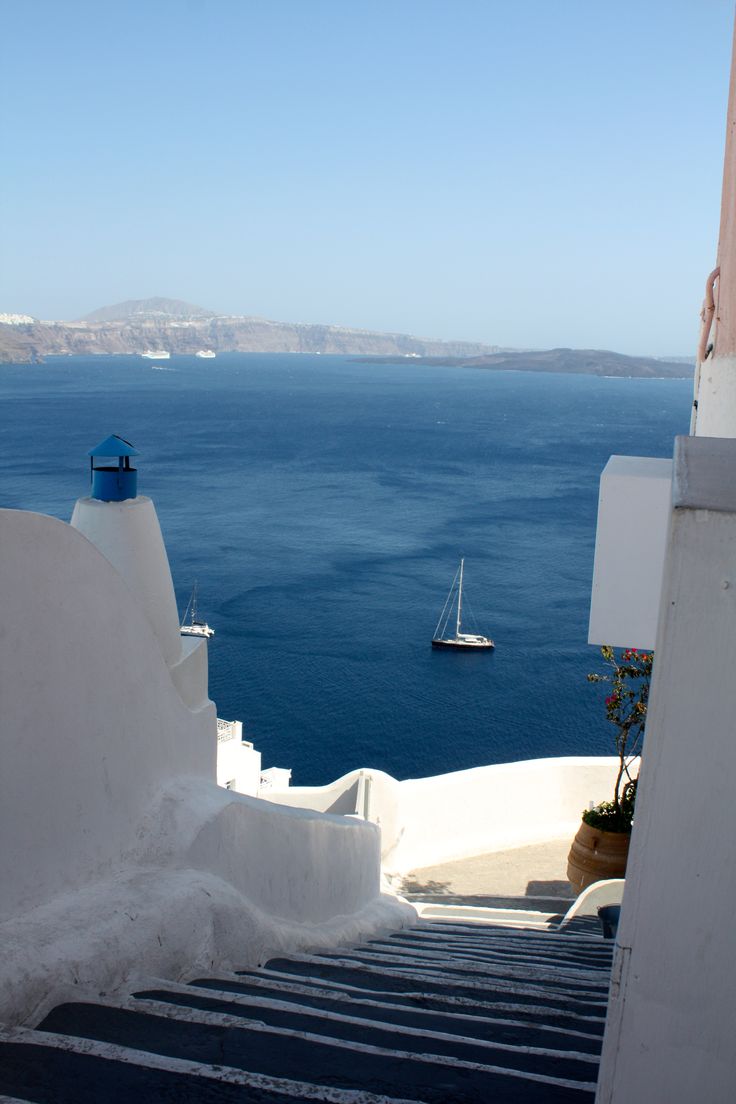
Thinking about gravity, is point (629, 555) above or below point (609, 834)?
above

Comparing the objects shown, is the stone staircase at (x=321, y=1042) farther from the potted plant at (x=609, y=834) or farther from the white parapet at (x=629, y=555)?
the potted plant at (x=609, y=834)

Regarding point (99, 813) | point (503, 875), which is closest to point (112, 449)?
point (99, 813)

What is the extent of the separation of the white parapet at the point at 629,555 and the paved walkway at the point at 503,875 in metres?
4.28

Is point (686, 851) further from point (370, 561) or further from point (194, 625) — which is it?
point (370, 561)

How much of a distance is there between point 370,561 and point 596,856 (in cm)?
3437

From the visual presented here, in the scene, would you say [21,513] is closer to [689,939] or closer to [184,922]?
[184,922]

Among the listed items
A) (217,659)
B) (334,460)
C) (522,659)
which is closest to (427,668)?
(522,659)

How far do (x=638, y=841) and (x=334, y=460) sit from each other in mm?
68461

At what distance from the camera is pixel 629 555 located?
198 inches

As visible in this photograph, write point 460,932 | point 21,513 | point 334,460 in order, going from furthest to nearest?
point 334,460 → point 460,932 → point 21,513

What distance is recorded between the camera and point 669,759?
1658 millimetres

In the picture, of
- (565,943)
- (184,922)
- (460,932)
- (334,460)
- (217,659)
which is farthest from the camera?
(334,460)

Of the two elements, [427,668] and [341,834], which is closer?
[341,834]

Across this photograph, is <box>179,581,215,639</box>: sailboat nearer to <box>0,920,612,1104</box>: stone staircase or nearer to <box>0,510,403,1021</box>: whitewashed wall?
<box>0,510,403,1021</box>: whitewashed wall
